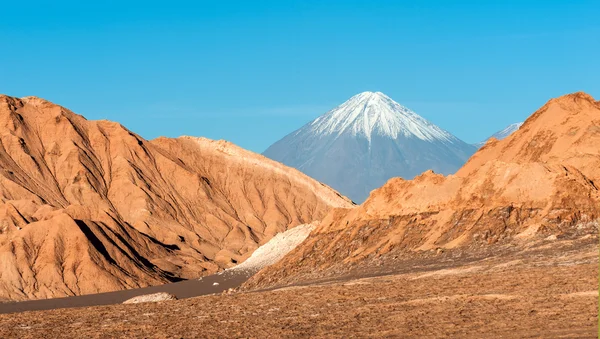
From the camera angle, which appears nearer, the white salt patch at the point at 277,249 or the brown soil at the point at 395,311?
the brown soil at the point at 395,311

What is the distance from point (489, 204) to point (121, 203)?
73.0 metres

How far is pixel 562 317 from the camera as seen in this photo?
24469 millimetres

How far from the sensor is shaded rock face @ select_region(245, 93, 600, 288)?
157ft

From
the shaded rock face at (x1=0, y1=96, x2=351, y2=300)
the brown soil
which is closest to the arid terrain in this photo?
the brown soil

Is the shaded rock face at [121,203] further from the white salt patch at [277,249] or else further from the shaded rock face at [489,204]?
the shaded rock face at [489,204]

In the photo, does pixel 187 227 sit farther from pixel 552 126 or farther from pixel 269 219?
pixel 552 126

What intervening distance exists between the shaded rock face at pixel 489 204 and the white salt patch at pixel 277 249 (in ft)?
42.9

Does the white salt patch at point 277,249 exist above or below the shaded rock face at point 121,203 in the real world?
below

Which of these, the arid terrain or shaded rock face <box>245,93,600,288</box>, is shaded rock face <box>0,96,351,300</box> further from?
shaded rock face <box>245,93,600,288</box>

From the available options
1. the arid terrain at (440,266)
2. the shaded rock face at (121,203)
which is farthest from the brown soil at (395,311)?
the shaded rock face at (121,203)

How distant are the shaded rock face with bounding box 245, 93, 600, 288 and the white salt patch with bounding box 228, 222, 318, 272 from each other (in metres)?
13.1

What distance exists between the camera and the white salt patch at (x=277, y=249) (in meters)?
76.9

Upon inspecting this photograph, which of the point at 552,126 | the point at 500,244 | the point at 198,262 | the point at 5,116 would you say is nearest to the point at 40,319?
the point at 500,244

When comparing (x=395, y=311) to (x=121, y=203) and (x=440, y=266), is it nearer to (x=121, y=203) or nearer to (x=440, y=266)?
(x=440, y=266)
